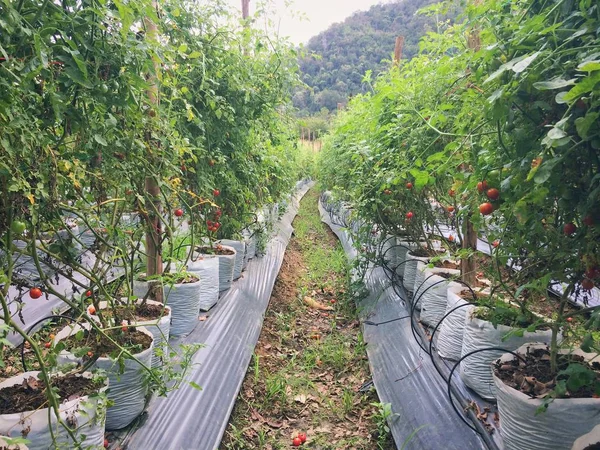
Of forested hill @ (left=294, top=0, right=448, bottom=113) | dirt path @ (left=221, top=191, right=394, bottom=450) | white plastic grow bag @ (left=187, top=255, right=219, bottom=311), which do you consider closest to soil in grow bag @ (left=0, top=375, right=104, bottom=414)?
dirt path @ (left=221, top=191, right=394, bottom=450)

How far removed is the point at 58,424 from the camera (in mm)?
1317

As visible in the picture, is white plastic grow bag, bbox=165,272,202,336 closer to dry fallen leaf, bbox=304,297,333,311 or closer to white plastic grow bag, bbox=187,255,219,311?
white plastic grow bag, bbox=187,255,219,311

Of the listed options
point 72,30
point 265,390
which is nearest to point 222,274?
point 265,390

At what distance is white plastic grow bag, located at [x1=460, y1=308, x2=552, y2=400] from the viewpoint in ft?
6.31

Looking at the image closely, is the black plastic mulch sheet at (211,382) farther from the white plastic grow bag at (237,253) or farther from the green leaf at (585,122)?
the green leaf at (585,122)

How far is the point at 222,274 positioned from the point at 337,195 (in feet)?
10.4

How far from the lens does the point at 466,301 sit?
2.31 meters

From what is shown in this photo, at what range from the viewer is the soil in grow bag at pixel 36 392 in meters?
1.40

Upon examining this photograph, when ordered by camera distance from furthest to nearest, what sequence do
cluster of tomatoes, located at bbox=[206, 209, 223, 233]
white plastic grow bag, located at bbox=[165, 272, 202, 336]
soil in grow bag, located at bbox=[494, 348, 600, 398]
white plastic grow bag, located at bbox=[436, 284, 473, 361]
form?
cluster of tomatoes, located at bbox=[206, 209, 223, 233] → white plastic grow bag, located at bbox=[165, 272, 202, 336] → white plastic grow bag, located at bbox=[436, 284, 473, 361] → soil in grow bag, located at bbox=[494, 348, 600, 398]

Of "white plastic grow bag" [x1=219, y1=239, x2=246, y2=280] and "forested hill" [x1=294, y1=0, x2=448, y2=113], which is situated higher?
"forested hill" [x1=294, y1=0, x2=448, y2=113]

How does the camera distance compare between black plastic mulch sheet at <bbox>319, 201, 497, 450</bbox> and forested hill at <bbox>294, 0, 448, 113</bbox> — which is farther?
forested hill at <bbox>294, 0, 448, 113</bbox>

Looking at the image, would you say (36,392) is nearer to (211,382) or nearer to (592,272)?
(211,382)

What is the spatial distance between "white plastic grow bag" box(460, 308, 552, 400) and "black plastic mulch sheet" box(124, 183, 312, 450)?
1.34 meters

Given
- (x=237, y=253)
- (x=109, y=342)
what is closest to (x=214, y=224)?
(x=237, y=253)
